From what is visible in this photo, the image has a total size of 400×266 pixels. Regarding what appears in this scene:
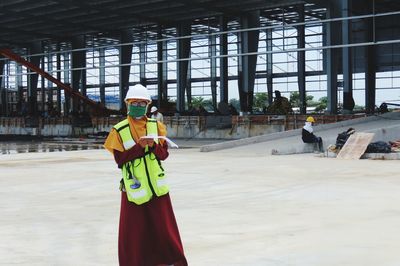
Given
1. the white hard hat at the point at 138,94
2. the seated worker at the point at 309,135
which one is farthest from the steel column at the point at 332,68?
the white hard hat at the point at 138,94

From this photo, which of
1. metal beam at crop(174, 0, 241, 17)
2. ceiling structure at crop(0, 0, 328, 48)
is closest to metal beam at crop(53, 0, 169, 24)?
ceiling structure at crop(0, 0, 328, 48)

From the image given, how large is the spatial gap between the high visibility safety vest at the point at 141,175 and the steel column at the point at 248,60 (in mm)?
34359

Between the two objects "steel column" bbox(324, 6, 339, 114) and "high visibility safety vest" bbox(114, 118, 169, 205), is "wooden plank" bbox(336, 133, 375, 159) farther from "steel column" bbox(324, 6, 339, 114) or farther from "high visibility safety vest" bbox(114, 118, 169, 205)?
"steel column" bbox(324, 6, 339, 114)

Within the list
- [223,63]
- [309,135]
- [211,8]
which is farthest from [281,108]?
[309,135]

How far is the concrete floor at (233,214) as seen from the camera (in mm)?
6113

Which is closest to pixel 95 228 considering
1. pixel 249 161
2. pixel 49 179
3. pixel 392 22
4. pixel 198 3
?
pixel 49 179

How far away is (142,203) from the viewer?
465 centimetres

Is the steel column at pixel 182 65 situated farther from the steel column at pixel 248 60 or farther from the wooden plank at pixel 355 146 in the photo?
the wooden plank at pixel 355 146

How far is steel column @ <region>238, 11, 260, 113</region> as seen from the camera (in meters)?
39.6

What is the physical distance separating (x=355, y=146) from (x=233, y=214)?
37.0ft

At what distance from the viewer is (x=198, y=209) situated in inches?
358

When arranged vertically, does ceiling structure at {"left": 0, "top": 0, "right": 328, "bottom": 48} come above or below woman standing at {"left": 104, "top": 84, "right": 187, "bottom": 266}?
above

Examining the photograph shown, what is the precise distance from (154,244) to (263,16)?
4230 cm

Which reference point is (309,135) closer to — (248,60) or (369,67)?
(248,60)
